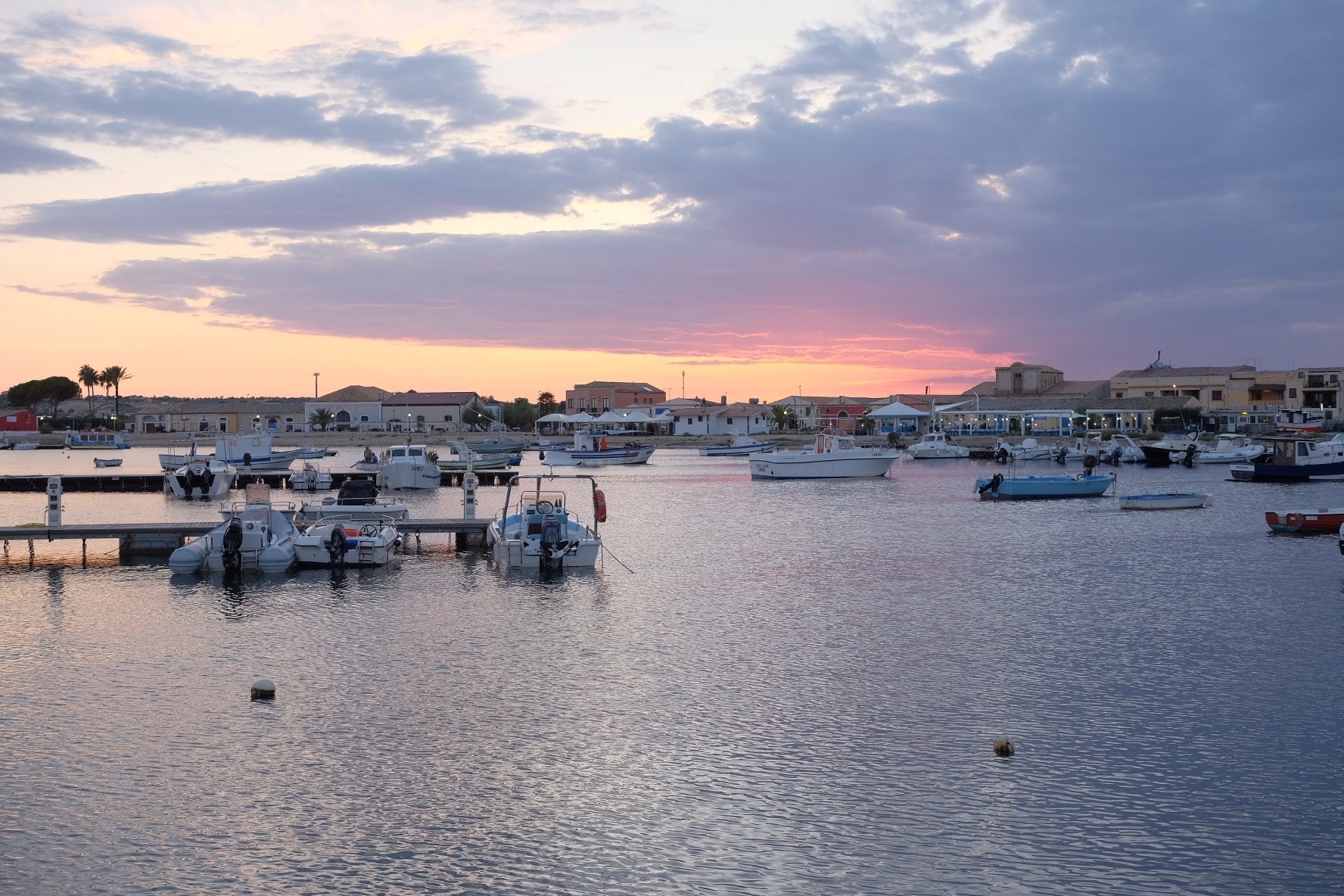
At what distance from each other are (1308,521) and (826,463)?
112ft

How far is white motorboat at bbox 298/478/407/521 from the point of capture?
3347 cm

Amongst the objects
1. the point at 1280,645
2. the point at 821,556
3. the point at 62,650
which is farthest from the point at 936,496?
the point at 62,650

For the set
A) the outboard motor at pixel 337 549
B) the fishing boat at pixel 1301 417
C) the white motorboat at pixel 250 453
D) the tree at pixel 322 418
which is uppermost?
the tree at pixel 322 418

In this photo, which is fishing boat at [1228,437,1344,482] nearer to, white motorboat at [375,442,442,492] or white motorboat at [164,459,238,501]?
white motorboat at [375,442,442,492]

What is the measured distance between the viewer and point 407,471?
2415 inches

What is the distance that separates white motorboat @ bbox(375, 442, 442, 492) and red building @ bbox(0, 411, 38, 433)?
117977 mm

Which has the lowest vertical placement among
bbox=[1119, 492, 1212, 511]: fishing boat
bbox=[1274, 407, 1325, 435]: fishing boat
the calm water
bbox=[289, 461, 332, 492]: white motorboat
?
the calm water

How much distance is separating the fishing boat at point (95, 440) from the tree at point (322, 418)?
23476mm

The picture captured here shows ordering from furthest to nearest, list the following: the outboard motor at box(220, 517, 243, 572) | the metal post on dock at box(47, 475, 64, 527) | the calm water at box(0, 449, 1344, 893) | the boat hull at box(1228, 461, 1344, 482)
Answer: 1. the boat hull at box(1228, 461, 1344, 482)
2. the metal post on dock at box(47, 475, 64, 527)
3. the outboard motor at box(220, 517, 243, 572)
4. the calm water at box(0, 449, 1344, 893)

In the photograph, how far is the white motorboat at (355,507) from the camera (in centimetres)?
3347

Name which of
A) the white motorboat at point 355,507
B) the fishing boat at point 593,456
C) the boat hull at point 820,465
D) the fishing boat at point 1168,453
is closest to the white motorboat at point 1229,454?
the fishing boat at point 1168,453

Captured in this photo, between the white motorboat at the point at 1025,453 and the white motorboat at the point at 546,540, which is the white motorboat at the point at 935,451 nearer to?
the white motorboat at the point at 1025,453

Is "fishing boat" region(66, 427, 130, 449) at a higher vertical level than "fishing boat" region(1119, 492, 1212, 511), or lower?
higher

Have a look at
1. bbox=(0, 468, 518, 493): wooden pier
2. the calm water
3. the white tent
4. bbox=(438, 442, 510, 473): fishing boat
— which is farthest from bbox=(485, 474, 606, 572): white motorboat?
the white tent
